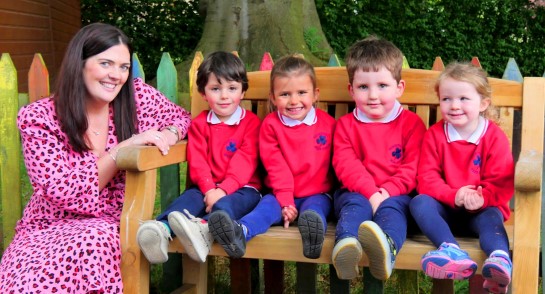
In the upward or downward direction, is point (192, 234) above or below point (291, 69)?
below

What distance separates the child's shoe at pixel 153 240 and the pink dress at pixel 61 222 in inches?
8.0

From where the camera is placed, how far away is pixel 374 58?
122 inches

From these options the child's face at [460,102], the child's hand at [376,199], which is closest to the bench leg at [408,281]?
the child's hand at [376,199]

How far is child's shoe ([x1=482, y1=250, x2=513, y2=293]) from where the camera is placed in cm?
242

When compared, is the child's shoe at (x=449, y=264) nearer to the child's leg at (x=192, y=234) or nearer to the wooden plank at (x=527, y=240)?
the wooden plank at (x=527, y=240)

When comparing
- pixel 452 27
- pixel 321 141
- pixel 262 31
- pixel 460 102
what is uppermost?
pixel 452 27

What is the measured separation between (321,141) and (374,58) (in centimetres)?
48

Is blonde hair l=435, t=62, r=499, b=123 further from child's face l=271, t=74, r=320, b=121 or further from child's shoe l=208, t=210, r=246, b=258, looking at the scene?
child's shoe l=208, t=210, r=246, b=258

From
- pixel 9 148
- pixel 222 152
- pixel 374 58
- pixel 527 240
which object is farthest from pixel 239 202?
pixel 9 148

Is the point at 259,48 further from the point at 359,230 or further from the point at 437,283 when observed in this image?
the point at 359,230

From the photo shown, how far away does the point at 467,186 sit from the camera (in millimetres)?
2912

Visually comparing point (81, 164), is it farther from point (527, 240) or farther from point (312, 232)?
point (527, 240)

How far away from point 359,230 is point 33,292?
52.9 inches

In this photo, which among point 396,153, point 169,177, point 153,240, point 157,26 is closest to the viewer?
point 153,240
